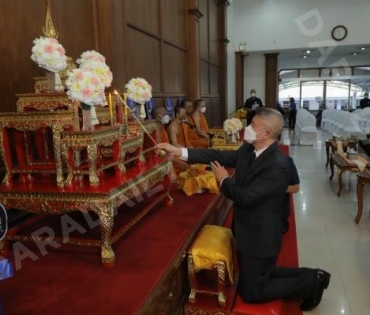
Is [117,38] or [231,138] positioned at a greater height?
[117,38]

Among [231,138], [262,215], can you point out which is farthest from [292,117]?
[262,215]

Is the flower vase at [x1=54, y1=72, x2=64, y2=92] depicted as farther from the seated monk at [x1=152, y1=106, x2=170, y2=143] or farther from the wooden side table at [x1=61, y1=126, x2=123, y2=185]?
the seated monk at [x1=152, y1=106, x2=170, y2=143]

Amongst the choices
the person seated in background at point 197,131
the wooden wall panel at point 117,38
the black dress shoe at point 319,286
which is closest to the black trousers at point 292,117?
the wooden wall panel at point 117,38

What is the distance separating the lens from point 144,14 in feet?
13.9

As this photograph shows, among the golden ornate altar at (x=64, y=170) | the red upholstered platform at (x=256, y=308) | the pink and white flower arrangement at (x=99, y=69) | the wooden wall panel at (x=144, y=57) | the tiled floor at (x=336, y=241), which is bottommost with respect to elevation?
the tiled floor at (x=336, y=241)

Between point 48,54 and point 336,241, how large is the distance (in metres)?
3.01

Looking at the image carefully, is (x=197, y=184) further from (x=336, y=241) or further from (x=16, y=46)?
(x=16, y=46)

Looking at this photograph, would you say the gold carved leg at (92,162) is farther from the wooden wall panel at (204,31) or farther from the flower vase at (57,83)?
the wooden wall panel at (204,31)

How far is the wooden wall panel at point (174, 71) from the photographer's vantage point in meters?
4.95

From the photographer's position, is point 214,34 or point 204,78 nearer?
point 204,78

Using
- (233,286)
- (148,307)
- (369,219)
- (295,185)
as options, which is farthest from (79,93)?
(369,219)

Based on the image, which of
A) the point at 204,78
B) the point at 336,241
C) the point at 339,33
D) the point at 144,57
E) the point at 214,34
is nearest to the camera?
the point at 336,241

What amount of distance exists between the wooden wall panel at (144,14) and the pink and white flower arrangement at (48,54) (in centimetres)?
181

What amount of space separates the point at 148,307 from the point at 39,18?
6.90ft
